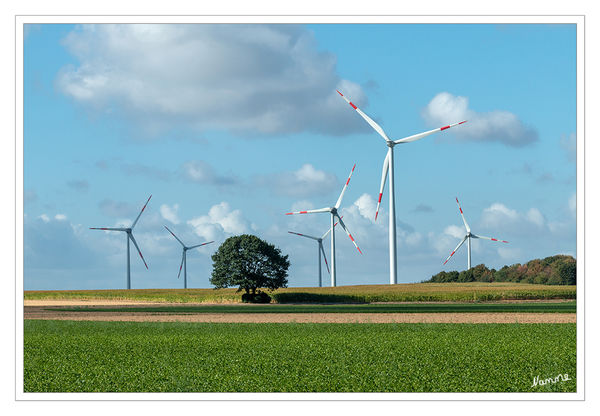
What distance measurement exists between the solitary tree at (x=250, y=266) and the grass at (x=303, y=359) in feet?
185

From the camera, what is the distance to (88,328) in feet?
165

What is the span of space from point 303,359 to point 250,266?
7543 centimetres

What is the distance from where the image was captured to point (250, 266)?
103625 millimetres

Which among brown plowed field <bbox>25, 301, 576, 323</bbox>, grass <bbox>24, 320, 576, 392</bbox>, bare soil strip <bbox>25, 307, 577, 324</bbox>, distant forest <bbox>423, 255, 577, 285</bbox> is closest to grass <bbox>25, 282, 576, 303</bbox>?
distant forest <bbox>423, 255, 577, 285</bbox>

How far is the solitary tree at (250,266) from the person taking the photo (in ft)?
338

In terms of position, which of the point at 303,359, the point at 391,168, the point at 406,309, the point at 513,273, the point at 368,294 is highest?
the point at 391,168

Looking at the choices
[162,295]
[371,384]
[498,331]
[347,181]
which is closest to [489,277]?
[347,181]

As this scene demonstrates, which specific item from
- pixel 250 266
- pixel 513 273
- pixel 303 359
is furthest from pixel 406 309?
pixel 513 273

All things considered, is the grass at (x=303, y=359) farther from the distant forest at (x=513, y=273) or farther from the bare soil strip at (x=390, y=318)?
the distant forest at (x=513, y=273)

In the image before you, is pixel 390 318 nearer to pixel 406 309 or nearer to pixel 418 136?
pixel 406 309

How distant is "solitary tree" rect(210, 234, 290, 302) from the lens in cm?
10288

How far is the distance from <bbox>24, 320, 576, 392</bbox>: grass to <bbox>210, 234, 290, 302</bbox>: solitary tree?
56276 mm
